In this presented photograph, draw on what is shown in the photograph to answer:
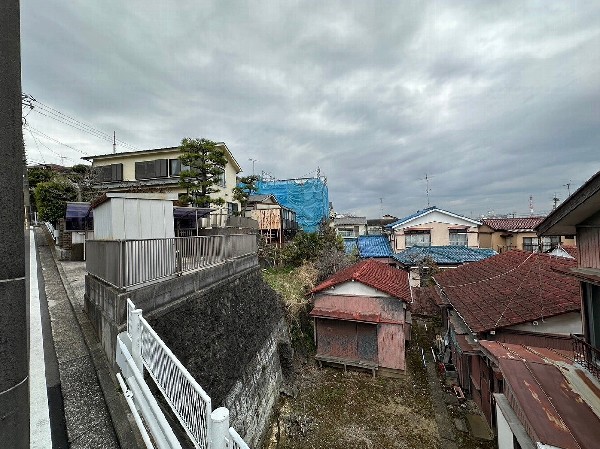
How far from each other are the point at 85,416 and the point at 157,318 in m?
2.38

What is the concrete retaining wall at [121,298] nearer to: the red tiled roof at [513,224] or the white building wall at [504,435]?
the white building wall at [504,435]

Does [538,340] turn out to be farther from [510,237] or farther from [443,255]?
[510,237]

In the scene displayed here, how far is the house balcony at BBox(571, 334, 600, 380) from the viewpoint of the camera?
5.34 meters

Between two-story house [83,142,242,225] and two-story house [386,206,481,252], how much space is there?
1810 cm

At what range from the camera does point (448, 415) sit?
9.98 metres

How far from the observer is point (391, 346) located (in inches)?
489

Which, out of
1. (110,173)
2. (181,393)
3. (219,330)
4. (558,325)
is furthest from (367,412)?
(110,173)

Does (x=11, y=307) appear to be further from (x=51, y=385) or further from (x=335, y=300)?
(x=335, y=300)

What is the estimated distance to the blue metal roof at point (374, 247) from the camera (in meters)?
27.2

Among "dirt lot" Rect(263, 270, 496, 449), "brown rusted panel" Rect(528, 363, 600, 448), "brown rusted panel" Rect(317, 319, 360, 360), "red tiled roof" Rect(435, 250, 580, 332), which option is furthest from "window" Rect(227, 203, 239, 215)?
"brown rusted panel" Rect(528, 363, 600, 448)

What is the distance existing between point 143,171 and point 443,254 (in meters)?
26.8

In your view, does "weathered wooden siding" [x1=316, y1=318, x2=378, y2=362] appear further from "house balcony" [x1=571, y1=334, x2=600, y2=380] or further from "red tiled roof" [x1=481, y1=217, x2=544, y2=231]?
"red tiled roof" [x1=481, y1=217, x2=544, y2=231]

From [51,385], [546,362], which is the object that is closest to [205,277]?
[51,385]

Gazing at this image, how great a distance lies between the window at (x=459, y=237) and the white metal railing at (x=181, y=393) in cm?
2963
